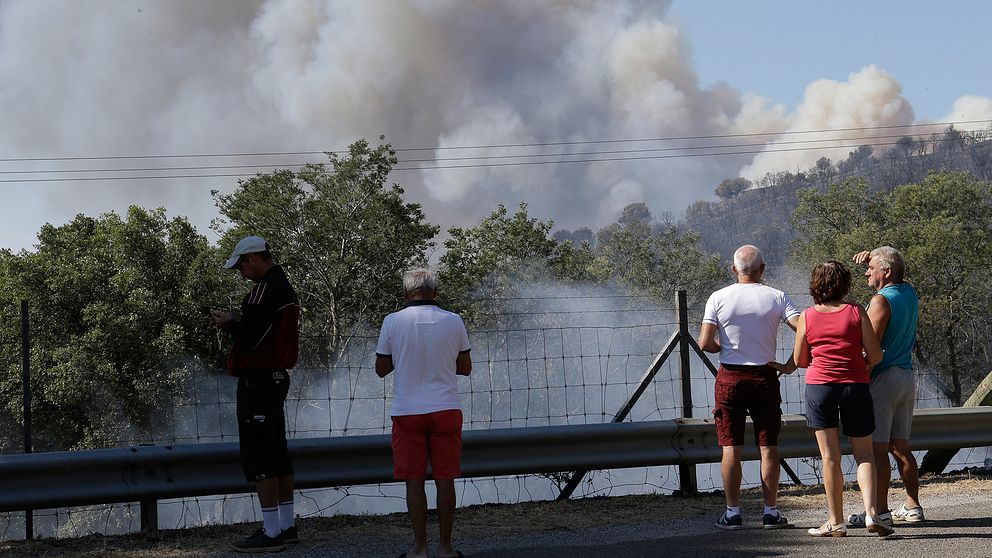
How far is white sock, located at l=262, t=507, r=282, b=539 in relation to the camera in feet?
18.2

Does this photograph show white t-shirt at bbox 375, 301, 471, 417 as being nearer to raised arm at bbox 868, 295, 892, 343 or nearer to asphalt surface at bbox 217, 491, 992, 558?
asphalt surface at bbox 217, 491, 992, 558

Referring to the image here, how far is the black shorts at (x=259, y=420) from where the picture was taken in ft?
18.3

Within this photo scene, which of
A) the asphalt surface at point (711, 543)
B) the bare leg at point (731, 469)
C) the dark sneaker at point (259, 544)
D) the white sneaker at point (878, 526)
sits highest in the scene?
the bare leg at point (731, 469)

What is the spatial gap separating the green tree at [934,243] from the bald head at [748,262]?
124 feet

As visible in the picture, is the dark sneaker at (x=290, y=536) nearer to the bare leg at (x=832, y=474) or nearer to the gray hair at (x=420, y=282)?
the gray hair at (x=420, y=282)

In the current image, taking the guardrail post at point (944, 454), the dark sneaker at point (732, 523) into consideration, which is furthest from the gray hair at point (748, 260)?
the guardrail post at point (944, 454)

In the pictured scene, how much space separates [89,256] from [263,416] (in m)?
40.2

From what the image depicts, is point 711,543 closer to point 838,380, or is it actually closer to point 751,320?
point 838,380

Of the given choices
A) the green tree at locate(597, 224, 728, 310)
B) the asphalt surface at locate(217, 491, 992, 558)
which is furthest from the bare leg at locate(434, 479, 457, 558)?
the green tree at locate(597, 224, 728, 310)

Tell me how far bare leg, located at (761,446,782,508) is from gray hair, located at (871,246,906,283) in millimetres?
1205

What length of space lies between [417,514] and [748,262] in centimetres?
234

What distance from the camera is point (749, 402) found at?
19.6ft

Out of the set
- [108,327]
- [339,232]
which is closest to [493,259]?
[339,232]

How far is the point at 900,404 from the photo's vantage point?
6.01 metres
